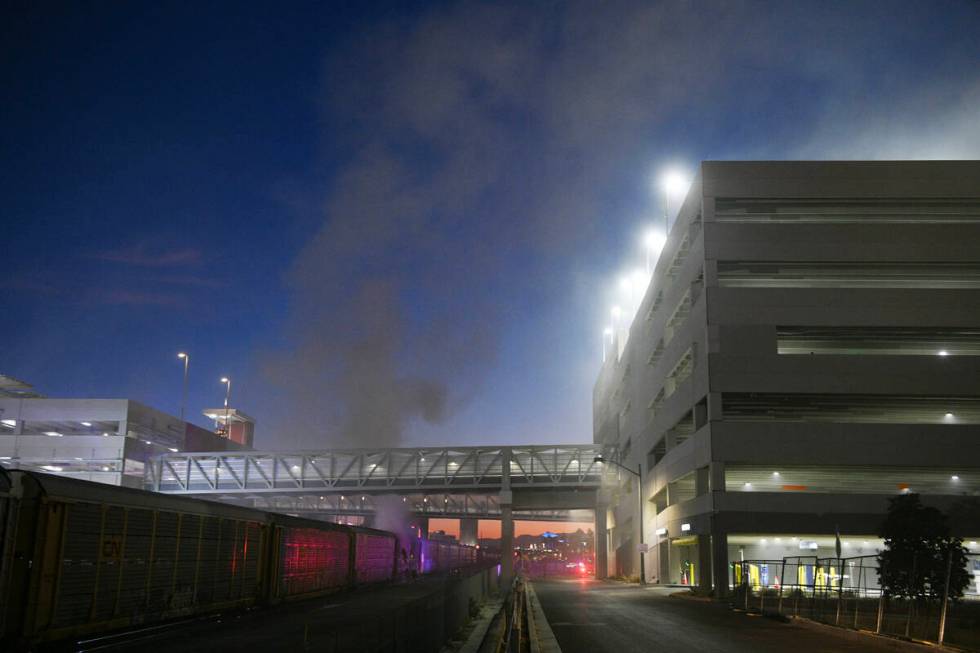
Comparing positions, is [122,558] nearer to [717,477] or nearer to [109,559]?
Result: [109,559]

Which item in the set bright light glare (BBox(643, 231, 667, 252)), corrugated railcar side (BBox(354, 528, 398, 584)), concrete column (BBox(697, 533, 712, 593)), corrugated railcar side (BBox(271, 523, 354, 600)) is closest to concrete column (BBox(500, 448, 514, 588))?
corrugated railcar side (BBox(354, 528, 398, 584))

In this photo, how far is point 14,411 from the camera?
275 feet

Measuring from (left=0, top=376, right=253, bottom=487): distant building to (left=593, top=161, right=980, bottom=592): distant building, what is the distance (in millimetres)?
56353

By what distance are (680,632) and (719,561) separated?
23.4m

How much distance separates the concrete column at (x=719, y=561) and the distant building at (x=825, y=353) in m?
0.13

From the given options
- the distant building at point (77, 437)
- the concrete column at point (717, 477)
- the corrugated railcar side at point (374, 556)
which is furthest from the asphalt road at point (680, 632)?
the distant building at point (77, 437)

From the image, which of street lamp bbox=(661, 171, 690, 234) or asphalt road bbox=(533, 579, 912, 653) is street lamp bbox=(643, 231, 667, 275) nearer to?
street lamp bbox=(661, 171, 690, 234)

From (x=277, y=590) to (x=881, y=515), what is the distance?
1326 inches

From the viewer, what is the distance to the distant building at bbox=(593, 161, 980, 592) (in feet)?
154

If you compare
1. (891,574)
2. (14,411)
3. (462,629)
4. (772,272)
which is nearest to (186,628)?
(462,629)

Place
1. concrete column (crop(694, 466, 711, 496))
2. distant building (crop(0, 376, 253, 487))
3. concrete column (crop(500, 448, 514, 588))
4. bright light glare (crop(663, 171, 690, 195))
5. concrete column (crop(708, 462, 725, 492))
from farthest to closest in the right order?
distant building (crop(0, 376, 253, 487)), concrete column (crop(500, 448, 514, 588)), bright light glare (crop(663, 171, 690, 195)), concrete column (crop(694, 466, 711, 496)), concrete column (crop(708, 462, 725, 492))

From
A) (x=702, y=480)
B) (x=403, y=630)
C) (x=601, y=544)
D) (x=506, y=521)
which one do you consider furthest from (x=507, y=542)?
(x=403, y=630)

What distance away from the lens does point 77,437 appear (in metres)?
81.6

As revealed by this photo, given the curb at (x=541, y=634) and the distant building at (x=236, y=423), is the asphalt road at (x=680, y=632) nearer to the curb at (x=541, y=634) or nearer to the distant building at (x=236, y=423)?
the curb at (x=541, y=634)
